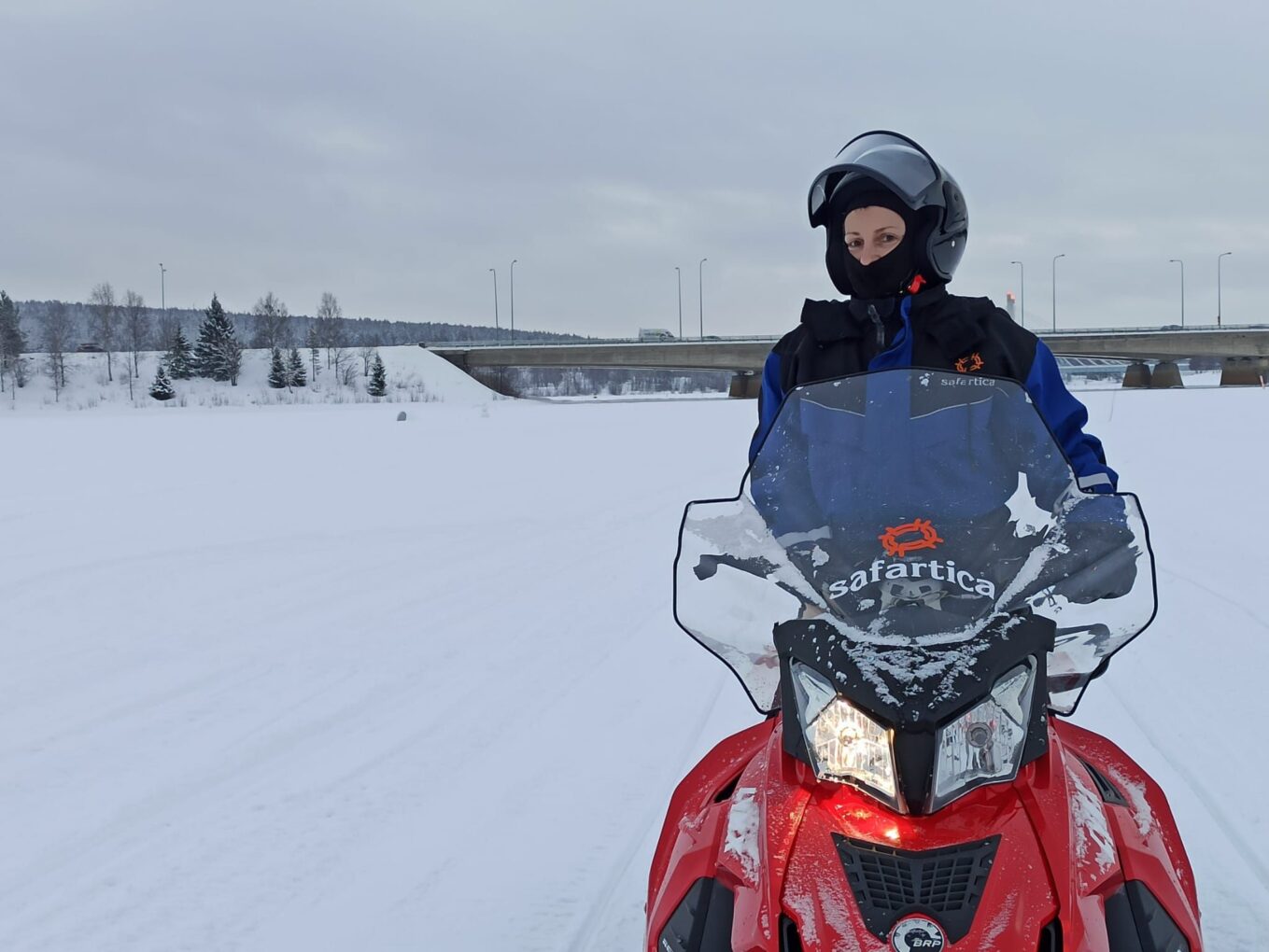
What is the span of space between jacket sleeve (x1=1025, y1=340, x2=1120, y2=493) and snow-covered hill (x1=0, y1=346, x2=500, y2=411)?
55.0 meters

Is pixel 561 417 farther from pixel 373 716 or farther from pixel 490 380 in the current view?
pixel 490 380

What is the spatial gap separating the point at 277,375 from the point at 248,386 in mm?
2951

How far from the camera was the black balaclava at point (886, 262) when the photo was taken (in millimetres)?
2725

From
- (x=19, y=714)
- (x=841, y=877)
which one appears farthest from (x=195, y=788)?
(x=841, y=877)

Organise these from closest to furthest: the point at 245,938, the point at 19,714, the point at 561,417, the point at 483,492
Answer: the point at 245,938 → the point at 19,714 → the point at 483,492 → the point at 561,417

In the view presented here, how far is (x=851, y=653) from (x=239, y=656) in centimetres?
476

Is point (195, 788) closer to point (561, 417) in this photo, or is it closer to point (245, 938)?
point (245, 938)

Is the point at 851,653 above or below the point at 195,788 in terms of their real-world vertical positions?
above

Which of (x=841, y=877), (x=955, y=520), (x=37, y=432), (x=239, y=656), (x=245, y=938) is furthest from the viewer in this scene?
(x=37, y=432)

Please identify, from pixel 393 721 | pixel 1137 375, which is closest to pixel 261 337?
pixel 1137 375

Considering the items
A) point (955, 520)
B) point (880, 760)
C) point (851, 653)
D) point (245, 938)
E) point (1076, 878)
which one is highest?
point (955, 520)

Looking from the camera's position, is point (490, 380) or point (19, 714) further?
point (490, 380)

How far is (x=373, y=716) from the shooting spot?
463cm

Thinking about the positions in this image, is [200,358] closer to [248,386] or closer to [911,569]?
[248,386]
